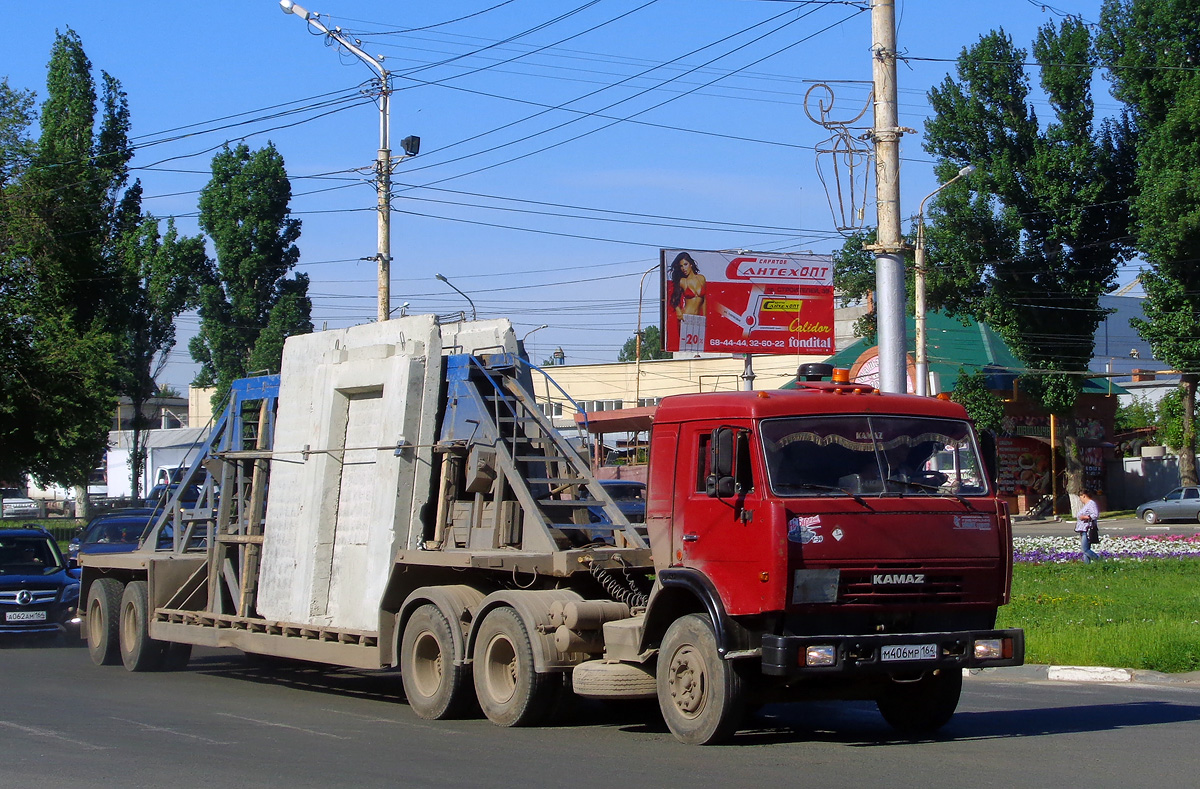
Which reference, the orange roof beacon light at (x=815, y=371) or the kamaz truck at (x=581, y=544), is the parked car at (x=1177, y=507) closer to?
the kamaz truck at (x=581, y=544)

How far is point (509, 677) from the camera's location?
10.1m

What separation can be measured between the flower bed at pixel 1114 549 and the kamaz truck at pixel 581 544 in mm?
17913

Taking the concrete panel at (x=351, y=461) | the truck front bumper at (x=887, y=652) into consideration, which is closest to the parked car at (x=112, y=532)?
the concrete panel at (x=351, y=461)

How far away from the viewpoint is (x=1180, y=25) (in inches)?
1969

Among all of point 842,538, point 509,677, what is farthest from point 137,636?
point 842,538

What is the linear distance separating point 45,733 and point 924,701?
658 cm

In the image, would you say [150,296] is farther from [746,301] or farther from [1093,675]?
[1093,675]

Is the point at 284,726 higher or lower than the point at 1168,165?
lower

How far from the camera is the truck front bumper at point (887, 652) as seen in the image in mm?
8133

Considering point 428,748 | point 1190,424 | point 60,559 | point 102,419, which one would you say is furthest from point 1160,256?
point 428,748

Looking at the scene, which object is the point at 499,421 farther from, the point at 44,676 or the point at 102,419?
the point at 102,419

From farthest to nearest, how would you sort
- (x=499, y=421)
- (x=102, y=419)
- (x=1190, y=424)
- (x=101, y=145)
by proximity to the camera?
(x=1190, y=424), (x=101, y=145), (x=102, y=419), (x=499, y=421)

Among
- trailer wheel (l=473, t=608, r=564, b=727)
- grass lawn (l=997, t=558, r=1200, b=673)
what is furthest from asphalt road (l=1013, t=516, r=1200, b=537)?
trailer wheel (l=473, t=608, r=564, b=727)

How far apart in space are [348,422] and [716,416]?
4451 mm
